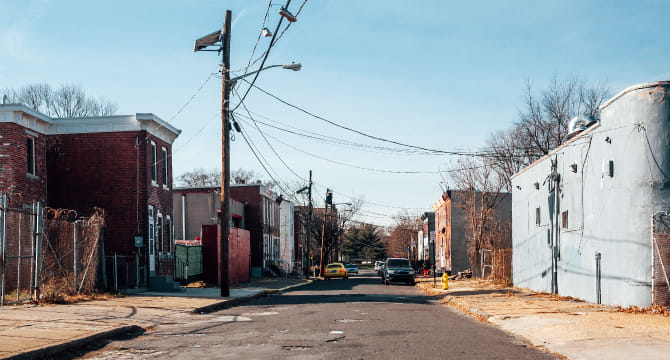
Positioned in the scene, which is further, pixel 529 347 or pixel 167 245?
pixel 167 245

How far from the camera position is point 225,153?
2528 centimetres

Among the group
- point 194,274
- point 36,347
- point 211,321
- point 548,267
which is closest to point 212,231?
point 194,274

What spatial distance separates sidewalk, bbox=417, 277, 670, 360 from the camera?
35.7 ft

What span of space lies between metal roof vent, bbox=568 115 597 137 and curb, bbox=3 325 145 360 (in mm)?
16566

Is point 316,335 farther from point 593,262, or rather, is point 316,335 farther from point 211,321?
point 593,262

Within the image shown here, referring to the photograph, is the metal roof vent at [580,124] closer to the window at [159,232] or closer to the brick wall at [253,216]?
the window at [159,232]

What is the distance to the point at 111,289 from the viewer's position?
2580 cm

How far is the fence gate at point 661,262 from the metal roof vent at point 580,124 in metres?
6.85

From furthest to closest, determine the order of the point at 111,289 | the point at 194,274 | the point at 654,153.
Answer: the point at 194,274 → the point at 111,289 → the point at 654,153

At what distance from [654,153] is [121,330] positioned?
44.2 feet

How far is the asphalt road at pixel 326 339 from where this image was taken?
10703 millimetres

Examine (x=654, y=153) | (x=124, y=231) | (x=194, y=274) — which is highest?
(x=654, y=153)

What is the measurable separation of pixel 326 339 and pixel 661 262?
9.55 m

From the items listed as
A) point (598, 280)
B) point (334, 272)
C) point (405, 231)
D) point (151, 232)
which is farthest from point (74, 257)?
point (405, 231)
